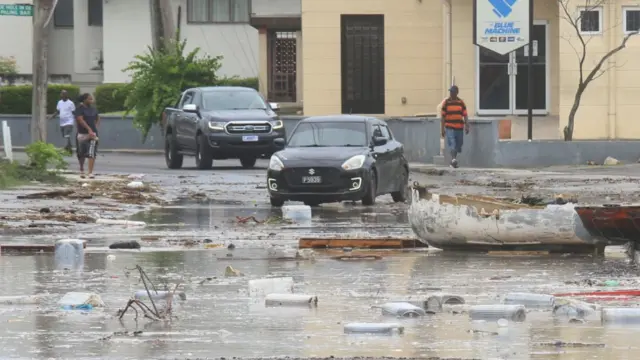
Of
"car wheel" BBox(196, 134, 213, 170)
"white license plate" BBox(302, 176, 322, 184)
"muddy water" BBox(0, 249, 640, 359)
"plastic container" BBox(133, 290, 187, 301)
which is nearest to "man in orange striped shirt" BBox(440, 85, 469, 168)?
"car wheel" BBox(196, 134, 213, 170)

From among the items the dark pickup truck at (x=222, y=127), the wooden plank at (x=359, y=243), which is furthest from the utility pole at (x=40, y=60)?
the wooden plank at (x=359, y=243)

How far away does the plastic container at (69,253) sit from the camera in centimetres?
1526

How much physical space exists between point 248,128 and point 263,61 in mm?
21505

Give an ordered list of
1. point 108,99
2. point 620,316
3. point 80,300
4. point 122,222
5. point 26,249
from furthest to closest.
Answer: point 108,99 < point 122,222 < point 26,249 < point 80,300 < point 620,316

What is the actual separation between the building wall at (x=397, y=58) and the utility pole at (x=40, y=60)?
8965mm

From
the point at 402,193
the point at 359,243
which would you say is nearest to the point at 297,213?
the point at 402,193

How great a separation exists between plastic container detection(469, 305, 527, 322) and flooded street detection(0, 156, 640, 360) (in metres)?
0.11

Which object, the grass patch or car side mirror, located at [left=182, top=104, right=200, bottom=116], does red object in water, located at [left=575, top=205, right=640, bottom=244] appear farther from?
car side mirror, located at [left=182, top=104, right=200, bottom=116]

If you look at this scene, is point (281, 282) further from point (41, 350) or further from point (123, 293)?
point (41, 350)

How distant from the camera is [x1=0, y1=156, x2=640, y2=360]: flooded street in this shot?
31.9 ft

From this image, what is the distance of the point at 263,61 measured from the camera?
2122 inches

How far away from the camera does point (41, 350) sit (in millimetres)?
9664

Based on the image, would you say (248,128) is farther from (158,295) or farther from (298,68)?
(298,68)

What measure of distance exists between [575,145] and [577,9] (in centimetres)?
444
